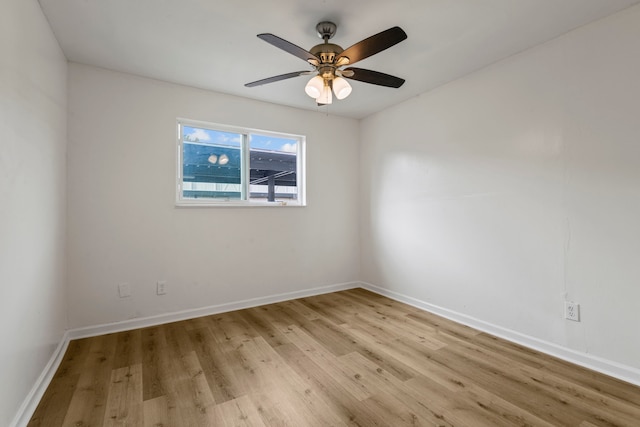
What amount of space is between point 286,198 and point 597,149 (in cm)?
294

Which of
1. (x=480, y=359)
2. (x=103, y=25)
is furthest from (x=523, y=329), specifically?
(x=103, y=25)

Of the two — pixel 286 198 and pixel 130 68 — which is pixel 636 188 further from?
pixel 130 68

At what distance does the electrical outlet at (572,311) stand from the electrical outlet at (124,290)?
3660 mm

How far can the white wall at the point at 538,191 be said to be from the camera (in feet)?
6.21

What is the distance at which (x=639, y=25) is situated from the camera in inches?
71.2

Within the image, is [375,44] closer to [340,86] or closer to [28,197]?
[340,86]

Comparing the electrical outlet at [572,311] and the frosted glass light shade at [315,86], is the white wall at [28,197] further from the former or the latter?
the electrical outlet at [572,311]

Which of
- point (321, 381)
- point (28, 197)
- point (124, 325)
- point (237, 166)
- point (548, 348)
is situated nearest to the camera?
point (28, 197)

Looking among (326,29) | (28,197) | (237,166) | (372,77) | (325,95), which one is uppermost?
(326,29)

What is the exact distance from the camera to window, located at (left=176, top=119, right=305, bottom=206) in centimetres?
307

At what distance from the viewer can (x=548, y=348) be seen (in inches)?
87.1

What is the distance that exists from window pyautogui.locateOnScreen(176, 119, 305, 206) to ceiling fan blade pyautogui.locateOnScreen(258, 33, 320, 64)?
5.48ft

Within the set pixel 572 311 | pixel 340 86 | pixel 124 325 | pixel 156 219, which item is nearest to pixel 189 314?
pixel 124 325

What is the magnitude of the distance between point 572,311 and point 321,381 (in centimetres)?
189
